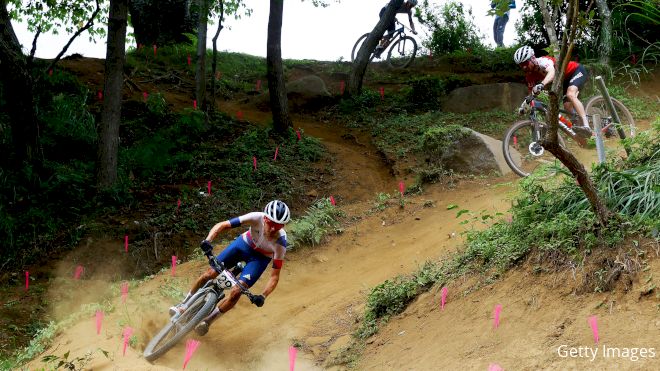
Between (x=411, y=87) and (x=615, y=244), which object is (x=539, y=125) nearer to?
(x=615, y=244)

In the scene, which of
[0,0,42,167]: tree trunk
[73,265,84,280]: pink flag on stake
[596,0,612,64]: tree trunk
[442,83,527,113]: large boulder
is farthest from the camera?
[442,83,527,113]: large boulder

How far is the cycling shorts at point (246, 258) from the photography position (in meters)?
7.85

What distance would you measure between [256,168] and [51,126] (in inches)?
170

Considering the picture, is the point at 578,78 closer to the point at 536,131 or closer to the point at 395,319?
the point at 536,131

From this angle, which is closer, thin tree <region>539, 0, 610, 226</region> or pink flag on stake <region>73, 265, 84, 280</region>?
thin tree <region>539, 0, 610, 226</region>

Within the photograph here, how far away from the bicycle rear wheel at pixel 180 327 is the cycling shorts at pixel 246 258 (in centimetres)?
61

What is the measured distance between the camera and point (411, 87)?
18.8 metres

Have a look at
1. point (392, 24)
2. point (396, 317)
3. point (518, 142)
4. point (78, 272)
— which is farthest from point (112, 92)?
point (392, 24)

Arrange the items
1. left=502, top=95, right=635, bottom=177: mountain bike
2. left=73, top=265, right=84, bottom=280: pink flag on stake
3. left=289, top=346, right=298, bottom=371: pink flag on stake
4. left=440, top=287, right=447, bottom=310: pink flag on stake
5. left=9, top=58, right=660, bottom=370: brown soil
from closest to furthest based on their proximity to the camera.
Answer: left=9, top=58, right=660, bottom=370: brown soil < left=440, top=287, right=447, bottom=310: pink flag on stake < left=289, top=346, right=298, bottom=371: pink flag on stake < left=502, top=95, right=635, bottom=177: mountain bike < left=73, top=265, right=84, bottom=280: pink flag on stake

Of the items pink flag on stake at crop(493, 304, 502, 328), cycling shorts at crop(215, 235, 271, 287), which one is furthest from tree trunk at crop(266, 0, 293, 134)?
pink flag on stake at crop(493, 304, 502, 328)

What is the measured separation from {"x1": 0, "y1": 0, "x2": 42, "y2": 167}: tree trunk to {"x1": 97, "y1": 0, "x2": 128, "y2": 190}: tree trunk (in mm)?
1325

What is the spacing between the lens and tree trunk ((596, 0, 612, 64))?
1484 centimetres

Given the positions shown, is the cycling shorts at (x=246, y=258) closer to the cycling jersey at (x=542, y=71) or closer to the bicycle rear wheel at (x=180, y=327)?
the bicycle rear wheel at (x=180, y=327)

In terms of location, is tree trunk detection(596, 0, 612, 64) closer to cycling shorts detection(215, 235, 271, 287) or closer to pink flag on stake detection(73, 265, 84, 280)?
cycling shorts detection(215, 235, 271, 287)
